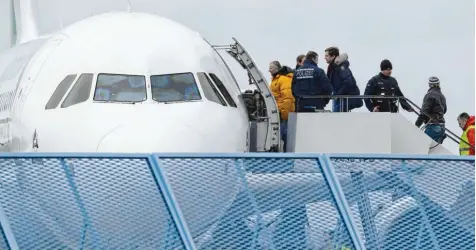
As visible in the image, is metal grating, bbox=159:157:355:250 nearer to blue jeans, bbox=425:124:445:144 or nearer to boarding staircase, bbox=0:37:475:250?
boarding staircase, bbox=0:37:475:250

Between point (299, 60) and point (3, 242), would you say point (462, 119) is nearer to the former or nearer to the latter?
point (299, 60)

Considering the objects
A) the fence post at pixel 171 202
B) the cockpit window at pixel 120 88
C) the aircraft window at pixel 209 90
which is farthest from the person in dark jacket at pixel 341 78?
the fence post at pixel 171 202

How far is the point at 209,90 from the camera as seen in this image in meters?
21.0

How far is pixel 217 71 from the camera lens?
21.9m

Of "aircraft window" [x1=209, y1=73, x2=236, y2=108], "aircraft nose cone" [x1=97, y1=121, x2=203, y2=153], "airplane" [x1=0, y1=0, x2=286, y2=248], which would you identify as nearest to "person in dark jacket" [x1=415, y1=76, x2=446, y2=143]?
"airplane" [x1=0, y1=0, x2=286, y2=248]

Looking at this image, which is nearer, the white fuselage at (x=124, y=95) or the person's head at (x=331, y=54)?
the white fuselage at (x=124, y=95)

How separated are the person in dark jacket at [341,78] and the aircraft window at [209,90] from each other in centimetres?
495

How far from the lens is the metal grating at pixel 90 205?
1382cm

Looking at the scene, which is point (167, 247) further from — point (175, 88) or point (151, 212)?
point (175, 88)

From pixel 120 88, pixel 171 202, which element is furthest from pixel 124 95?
pixel 171 202

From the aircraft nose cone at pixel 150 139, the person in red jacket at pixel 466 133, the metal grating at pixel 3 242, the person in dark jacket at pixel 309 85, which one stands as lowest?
the person in red jacket at pixel 466 133

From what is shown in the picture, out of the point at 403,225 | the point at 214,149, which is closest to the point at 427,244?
the point at 403,225

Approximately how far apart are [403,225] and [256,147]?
8.69 meters

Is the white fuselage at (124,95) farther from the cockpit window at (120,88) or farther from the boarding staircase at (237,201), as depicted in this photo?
the boarding staircase at (237,201)
